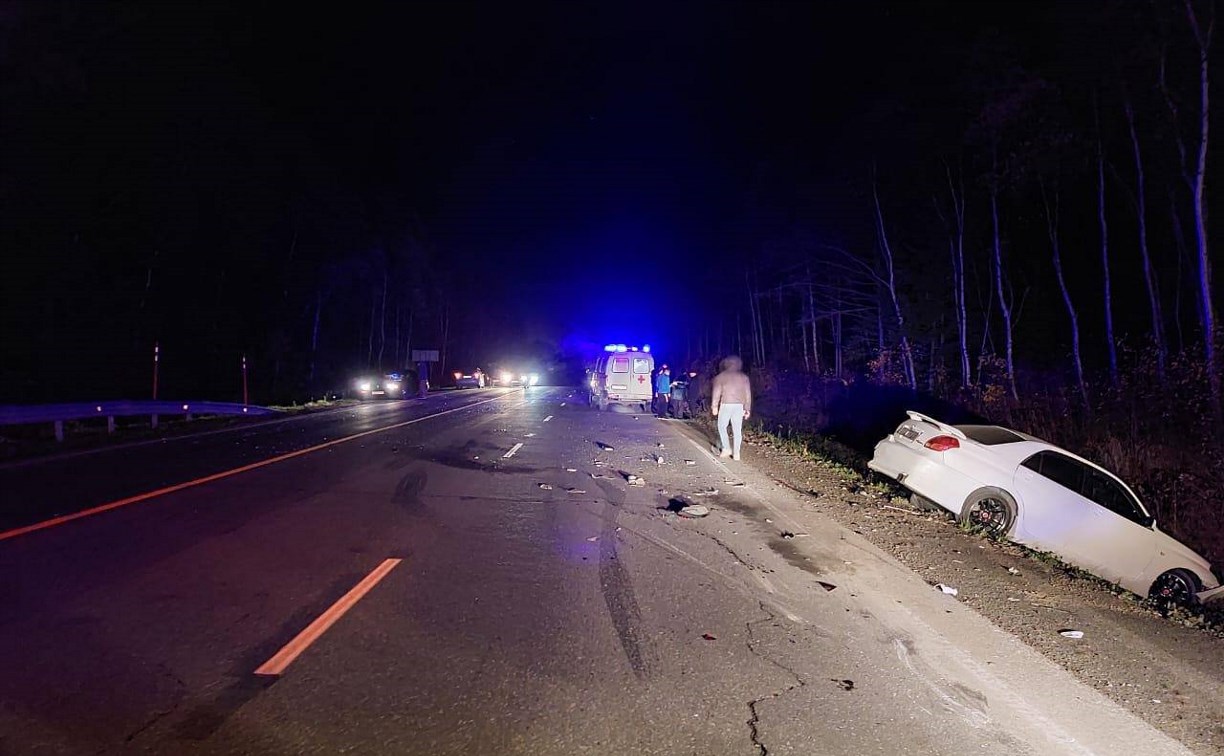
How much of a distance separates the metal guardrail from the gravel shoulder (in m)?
16.6

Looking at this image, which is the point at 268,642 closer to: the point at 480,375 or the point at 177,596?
the point at 177,596

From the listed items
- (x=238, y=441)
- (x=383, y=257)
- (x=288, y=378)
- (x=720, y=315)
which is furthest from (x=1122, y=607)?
(x=720, y=315)

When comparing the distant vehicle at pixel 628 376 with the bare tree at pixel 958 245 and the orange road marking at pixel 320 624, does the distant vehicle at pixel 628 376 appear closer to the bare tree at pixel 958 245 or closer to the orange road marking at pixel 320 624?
the bare tree at pixel 958 245

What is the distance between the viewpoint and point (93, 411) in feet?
58.7

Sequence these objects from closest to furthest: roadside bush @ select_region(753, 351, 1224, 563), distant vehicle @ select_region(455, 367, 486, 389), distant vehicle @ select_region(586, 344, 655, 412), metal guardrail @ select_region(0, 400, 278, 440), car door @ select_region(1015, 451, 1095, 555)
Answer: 1. car door @ select_region(1015, 451, 1095, 555)
2. roadside bush @ select_region(753, 351, 1224, 563)
3. metal guardrail @ select_region(0, 400, 278, 440)
4. distant vehicle @ select_region(586, 344, 655, 412)
5. distant vehicle @ select_region(455, 367, 486, 389)

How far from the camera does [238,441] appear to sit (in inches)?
651

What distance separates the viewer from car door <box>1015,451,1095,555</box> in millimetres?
8742

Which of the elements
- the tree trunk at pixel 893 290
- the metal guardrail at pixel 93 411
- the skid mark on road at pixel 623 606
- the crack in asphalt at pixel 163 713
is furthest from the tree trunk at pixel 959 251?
the metal guardrail at pixel 93 411

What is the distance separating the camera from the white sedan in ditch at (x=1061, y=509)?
8406 millimetres

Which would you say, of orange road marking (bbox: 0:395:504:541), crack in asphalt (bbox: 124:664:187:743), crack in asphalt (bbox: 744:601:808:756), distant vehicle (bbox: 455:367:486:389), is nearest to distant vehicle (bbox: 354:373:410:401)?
distant vehicle (bbox: 455:367:486:389)

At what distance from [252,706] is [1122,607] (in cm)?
668

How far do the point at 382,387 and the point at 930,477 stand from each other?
1447 inches

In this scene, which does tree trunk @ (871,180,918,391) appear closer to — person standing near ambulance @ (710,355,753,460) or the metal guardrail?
person standing near ambulance @ (710,355,753,460)

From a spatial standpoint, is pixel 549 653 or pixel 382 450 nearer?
pixel 549 653
